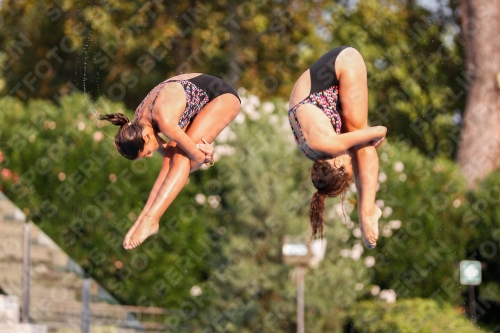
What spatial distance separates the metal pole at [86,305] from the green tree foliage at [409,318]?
174 inches

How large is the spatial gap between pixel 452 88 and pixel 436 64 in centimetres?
78

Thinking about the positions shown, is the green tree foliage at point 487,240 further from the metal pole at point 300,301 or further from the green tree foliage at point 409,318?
the metal pole at point 300,301

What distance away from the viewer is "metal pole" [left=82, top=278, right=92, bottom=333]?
14.7 meters

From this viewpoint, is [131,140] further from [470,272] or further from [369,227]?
[470,272]

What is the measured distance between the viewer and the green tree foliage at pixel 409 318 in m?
15.7

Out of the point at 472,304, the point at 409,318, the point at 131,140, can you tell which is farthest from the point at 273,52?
the point at 131,140

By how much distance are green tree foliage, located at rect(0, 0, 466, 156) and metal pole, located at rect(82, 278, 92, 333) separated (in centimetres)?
819

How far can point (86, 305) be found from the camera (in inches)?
583

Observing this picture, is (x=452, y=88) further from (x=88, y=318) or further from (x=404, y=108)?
(x=88, y=318)

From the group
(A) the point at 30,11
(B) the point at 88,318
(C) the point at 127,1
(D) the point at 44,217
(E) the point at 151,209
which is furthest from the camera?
(A) the point at 30,11

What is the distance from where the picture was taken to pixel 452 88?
81.1 feet

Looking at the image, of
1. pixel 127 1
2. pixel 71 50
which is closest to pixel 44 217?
pixel 127 1

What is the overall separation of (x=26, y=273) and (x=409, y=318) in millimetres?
5684

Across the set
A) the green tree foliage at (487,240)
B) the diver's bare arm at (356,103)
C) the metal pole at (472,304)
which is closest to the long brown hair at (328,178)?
the diver's bare arm at (356,103)
